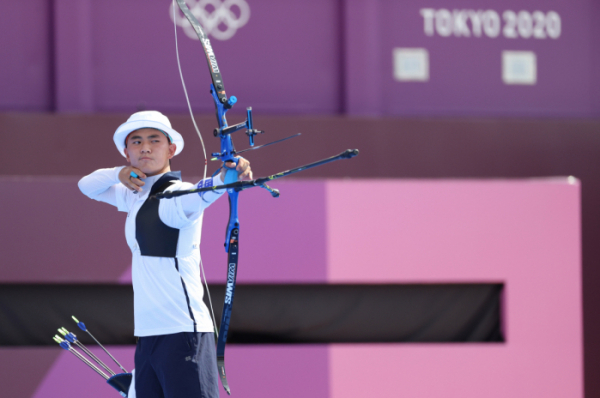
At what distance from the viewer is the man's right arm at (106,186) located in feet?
5.76

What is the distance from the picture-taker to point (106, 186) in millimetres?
1767

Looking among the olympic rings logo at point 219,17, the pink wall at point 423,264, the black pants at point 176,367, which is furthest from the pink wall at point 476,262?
the olympic rings logo at point 219,17

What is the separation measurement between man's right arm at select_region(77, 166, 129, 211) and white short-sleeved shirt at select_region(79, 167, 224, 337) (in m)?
0.15

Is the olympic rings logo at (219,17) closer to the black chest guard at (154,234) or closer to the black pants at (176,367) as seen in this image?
the black chest guard at (154,234)

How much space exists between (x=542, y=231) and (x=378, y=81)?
4.70 ft

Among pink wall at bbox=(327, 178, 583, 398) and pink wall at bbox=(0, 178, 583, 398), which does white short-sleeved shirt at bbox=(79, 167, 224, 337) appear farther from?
pink wall at bbox=(327, 178, 583, 398)

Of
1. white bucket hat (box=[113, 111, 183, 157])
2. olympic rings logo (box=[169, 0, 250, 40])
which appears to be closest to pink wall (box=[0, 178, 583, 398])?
white bucket hat (box=[113, 111, 183, 157])

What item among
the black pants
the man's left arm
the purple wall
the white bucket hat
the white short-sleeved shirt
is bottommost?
the black pants

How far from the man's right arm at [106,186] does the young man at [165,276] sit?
0.07 meters

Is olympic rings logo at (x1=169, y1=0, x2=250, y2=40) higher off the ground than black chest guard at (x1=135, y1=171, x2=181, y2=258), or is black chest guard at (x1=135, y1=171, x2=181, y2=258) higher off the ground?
olympic rings logo at (x1=169, y1=0, x2=250, y2=40)

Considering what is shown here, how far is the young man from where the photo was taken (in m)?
1.52

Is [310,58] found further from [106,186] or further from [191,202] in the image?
[191,202]

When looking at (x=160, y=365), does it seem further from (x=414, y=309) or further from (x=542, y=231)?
(x=542, y=231)

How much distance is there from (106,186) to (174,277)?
398 mm
